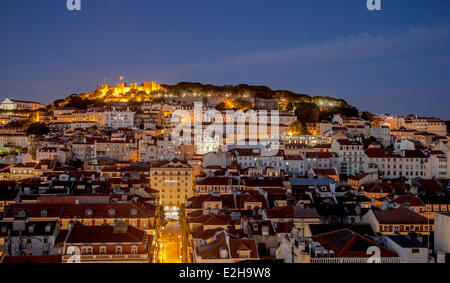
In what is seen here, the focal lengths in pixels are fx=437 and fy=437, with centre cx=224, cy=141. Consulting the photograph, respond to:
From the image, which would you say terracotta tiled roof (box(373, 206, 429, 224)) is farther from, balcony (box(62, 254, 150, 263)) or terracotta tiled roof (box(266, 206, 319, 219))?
balcony (box(62, 254, 150, 263))

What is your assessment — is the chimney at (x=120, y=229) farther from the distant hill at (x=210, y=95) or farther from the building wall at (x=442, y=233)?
the distant hill at (x=210, y=95)

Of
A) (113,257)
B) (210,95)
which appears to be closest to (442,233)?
(113,257)

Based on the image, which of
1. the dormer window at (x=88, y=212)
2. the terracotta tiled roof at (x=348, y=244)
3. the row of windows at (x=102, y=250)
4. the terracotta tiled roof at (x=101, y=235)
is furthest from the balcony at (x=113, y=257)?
the terracotta tiled roof at (x=348, y=244)

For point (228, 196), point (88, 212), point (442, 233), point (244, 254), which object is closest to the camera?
point (442, 233)

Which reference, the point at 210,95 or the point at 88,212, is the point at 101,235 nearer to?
the point at 88,212
